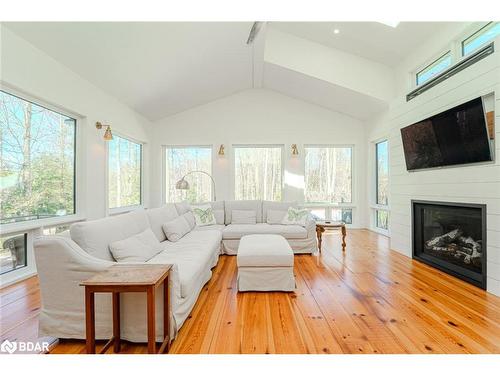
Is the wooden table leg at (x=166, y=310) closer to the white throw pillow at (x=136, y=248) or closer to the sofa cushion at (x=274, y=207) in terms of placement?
the white throw pillow at (x=136, y=248)

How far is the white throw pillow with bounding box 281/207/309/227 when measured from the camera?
4426 millimetres

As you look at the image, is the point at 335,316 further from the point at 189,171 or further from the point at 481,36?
the point at 189,171

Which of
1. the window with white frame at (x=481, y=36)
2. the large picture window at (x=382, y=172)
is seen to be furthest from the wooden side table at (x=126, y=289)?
the large picture window at (x=382, y=172)

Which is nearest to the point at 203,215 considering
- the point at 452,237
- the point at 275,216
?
the point at 275,216

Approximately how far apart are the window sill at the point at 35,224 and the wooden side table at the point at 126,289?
1.96m

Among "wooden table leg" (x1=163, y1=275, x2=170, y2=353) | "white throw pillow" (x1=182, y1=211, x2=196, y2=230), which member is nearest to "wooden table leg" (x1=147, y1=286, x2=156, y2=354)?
"wooden table leg" (x1=163, y1=275, x2=170, y2=353)

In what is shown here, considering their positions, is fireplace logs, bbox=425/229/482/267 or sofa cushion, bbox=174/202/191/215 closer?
fireplace logs, bbox=425/229/482/267

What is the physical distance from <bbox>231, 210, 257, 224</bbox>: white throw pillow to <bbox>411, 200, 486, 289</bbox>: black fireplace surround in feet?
8.51

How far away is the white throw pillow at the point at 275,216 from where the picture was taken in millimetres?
4656

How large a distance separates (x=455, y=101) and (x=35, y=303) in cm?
501

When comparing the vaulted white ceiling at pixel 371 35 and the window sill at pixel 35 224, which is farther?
the vaulted white ceiling at pixel 371 35

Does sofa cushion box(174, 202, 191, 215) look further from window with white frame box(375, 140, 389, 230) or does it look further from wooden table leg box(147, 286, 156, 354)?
window with white frame box(375, 140, 389, 230)
